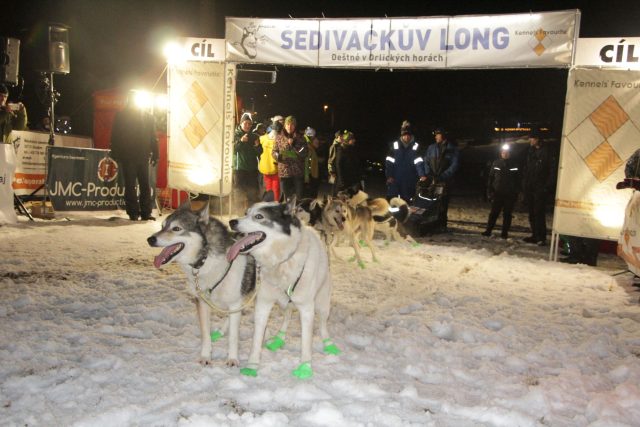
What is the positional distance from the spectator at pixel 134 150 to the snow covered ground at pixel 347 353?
249 centimetres

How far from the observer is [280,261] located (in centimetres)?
287

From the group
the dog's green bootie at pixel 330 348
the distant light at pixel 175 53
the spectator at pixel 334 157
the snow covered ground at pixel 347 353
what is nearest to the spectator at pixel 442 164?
the spectator at pixel 334 157

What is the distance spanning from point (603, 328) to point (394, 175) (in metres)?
5.30

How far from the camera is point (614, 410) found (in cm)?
264

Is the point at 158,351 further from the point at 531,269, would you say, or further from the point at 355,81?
the point at 355,81

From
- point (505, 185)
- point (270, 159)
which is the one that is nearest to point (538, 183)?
point (505, 185)

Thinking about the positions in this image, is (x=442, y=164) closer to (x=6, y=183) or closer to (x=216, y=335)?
(x=216, y=335)

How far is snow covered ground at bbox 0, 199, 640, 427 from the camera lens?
8.30 ft

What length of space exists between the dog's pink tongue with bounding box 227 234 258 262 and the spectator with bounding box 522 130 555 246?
651 centimetres

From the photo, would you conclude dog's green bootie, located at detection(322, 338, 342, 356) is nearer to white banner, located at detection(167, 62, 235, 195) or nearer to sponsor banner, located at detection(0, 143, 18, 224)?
white banner, located at detection(167, 62, 235, 195)

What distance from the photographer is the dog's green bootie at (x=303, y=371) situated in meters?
2.92

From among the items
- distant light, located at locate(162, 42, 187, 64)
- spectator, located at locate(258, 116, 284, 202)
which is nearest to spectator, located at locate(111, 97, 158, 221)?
distant light, located at locate(162, 42, 187, 64)

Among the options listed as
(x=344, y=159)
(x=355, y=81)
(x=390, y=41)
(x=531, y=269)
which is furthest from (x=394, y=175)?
(x=355, y=81)

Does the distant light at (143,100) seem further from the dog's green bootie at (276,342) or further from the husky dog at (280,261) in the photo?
the husky dog at (280,261)
